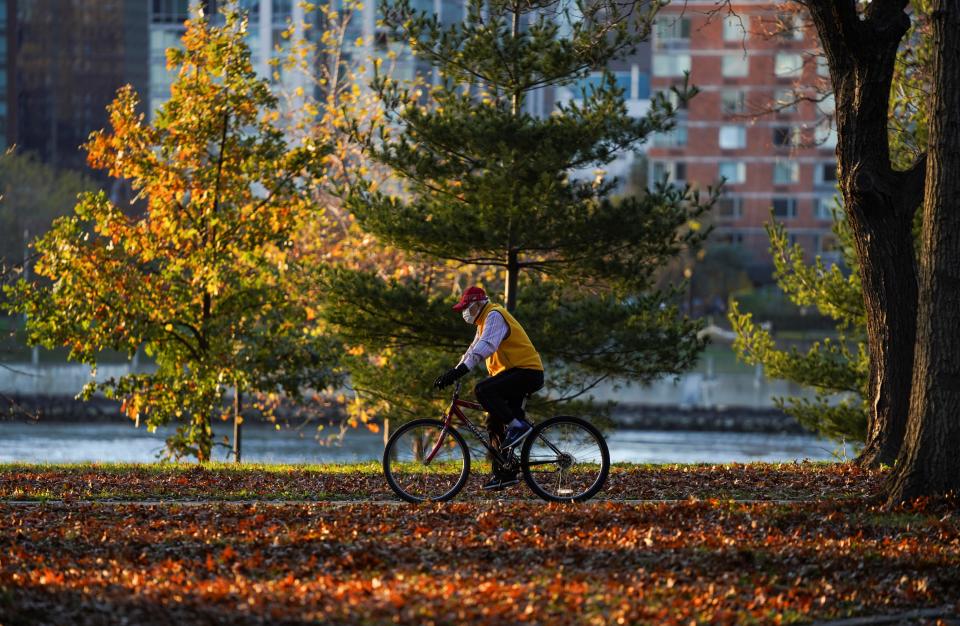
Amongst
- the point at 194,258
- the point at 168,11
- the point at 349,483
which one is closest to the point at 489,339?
the point at 349,483

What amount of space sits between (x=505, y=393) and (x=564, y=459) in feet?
2.60

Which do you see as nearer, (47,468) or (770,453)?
(47,468)

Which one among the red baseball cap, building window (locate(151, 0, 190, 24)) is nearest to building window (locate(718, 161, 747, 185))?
building window (locate(151, 0, 190, 24))

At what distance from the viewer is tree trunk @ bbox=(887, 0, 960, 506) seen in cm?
1223

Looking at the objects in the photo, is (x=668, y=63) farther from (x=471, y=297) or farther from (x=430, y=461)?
(x=471, y=297)

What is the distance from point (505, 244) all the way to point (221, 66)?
5.13 meters

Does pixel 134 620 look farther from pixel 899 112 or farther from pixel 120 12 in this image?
→ pixel 120 12

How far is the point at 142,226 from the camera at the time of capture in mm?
23062

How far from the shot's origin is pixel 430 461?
13016mm

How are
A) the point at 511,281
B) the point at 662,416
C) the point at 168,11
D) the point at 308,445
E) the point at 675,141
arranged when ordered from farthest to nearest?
the point at 168,11
the point at 675,141
the point at 662,416
the point at 308,445
the point at 511,281

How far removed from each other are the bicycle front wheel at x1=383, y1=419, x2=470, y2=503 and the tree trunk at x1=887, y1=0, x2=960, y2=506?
11.9 feet

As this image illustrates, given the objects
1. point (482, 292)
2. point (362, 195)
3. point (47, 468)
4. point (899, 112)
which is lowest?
point (47, 468)

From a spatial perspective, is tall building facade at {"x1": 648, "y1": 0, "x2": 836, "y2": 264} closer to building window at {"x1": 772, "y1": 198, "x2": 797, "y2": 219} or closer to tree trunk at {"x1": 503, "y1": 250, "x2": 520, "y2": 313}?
building window at {"x1": 772, "y1": 198, "x2": 797, "y2": 219}

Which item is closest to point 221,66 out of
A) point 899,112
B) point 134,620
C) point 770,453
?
point 899,112
